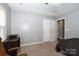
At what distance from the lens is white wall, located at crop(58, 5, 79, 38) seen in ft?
4.97

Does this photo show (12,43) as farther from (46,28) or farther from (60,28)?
(60,28)

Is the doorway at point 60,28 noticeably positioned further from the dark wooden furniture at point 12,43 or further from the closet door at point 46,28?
the dark wooden furniture at point 12,43

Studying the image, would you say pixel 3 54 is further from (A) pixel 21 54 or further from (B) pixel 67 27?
(B) pixel 67 27

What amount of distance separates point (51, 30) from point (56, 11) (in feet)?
1.14

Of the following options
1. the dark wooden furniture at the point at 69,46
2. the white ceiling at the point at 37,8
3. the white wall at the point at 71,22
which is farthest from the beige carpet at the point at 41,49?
the white ceiling at the point at 37,8

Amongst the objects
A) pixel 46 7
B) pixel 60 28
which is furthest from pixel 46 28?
pixel 46 7

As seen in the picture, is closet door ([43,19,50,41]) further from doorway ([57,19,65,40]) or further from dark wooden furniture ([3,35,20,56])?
dark wooden furniture ([3,35,20,56])

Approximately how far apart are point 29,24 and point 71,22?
720mm

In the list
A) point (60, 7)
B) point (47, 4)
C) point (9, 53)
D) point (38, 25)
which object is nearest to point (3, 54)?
point (9, 53)

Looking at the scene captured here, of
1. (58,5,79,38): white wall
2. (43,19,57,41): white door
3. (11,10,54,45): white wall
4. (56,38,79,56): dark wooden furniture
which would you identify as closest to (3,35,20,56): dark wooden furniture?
(11,10,54,45): white wall

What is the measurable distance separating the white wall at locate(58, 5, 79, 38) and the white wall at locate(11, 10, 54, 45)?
0.31 m

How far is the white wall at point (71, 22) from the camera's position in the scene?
4.97ft

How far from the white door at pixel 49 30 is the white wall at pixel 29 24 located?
0.06 m

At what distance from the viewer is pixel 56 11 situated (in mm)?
1642
